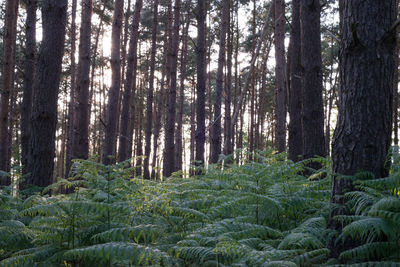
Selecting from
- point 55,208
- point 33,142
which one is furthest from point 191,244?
point 33,142

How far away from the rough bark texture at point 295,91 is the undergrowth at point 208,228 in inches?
192

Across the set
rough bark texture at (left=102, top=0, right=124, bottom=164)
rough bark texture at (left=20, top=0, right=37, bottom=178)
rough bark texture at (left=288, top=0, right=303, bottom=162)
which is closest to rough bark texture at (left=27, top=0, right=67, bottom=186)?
rough bark texture at (left=20, top=0, right=37, bottom=178)

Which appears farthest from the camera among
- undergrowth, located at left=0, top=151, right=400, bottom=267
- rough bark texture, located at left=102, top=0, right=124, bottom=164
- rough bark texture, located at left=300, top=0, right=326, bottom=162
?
rough bark texture, located at left=102, top=0, right=124, bottom=164

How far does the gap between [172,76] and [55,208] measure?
30.3 feet

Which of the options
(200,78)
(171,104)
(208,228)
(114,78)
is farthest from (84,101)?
(208,228)

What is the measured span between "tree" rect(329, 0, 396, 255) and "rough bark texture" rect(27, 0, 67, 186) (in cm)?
499

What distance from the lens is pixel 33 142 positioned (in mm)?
6082

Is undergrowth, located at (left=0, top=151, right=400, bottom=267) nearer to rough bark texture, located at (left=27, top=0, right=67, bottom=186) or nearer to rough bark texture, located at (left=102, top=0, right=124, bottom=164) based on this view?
rough bark texture, located at (left=27, top=0, right=67, bottom=186)

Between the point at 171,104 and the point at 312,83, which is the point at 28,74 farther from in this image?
the point at 312,83

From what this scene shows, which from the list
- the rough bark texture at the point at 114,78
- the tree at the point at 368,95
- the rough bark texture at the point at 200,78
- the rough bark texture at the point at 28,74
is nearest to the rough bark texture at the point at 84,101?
the rough bark texture at the point at 114,78

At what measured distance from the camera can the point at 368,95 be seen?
304 centimetres

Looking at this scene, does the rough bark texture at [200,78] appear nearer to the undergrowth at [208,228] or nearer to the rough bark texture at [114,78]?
the rough bark texture at [114,78]

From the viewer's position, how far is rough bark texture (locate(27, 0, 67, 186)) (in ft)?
19.9

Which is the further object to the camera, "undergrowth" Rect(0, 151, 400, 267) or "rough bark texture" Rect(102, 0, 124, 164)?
"rough bark texture" Rect(102, 0, 124, 164)
